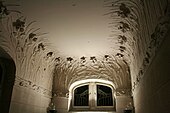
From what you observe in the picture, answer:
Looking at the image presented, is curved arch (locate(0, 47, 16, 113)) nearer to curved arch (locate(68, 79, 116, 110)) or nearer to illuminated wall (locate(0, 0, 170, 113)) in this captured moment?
illuminated wall (locate(0, 0, 170, 113))

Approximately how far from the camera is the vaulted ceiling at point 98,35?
239cm

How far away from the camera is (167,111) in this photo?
153 cm

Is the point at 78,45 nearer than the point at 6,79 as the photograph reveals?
No

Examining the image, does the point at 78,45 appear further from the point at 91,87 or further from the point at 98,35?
the point at 91,87

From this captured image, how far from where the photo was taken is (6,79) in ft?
11.0

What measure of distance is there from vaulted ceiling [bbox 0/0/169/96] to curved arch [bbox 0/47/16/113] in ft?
2.17

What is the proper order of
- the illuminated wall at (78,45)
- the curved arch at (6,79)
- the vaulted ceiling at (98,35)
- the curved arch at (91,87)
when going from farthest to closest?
the curved arch at (91,87)
the curved arch at (6,79)
the illuminated wall at (78,45)
the vaulted ceiling at (98,35)

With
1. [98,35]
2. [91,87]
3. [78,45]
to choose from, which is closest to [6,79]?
[78,45]

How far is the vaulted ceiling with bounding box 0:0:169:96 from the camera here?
2.39m

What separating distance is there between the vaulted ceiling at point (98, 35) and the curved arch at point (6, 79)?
26.0 inches

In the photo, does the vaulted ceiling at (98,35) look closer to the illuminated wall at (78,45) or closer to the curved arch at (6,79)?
the illuminated wall at (78,45)

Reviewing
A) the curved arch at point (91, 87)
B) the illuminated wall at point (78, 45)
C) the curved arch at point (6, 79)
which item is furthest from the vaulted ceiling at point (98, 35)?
the curved arch at point (6, 79)

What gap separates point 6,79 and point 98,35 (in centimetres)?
201

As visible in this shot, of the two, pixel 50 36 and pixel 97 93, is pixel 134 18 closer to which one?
pixel 50 36
